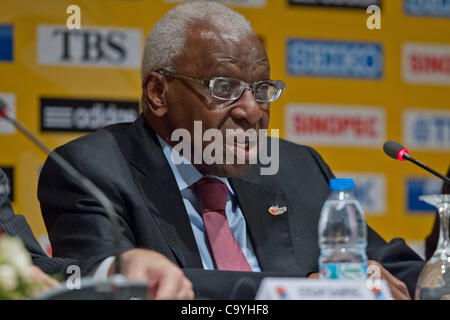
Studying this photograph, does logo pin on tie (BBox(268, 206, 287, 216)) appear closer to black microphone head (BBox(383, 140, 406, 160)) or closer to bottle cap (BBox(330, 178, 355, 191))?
black microphone head (BBox(383, 140, 406, 160))

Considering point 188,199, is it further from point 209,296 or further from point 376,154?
point 376,154

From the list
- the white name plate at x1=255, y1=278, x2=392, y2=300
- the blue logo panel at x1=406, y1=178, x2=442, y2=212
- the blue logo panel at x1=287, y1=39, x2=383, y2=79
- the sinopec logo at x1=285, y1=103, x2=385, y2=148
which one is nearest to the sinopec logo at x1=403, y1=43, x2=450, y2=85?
the blue logo panel at x1=287, y1=39, x2=383, y2=79

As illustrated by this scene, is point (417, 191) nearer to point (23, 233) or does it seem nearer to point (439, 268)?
point (439, 268)

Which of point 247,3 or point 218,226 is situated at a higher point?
point 247,3

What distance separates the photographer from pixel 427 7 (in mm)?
4293

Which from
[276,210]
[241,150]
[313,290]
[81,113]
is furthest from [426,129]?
[313,290]

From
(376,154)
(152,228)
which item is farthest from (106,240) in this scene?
(376,154)

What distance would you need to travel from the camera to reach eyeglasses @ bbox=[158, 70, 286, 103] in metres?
2.29

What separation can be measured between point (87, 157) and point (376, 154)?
2225mm

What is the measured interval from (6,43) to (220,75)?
1.69 m

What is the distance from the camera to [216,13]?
240 cm

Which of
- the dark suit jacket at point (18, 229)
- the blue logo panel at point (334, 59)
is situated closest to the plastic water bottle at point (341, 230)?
the dark suit jacket at point (18, 229)

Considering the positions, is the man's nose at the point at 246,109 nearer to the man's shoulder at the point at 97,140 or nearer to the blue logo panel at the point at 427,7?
the man's shoulder at the point at 97,140

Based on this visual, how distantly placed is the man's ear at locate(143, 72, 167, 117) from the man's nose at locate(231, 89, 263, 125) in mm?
273
